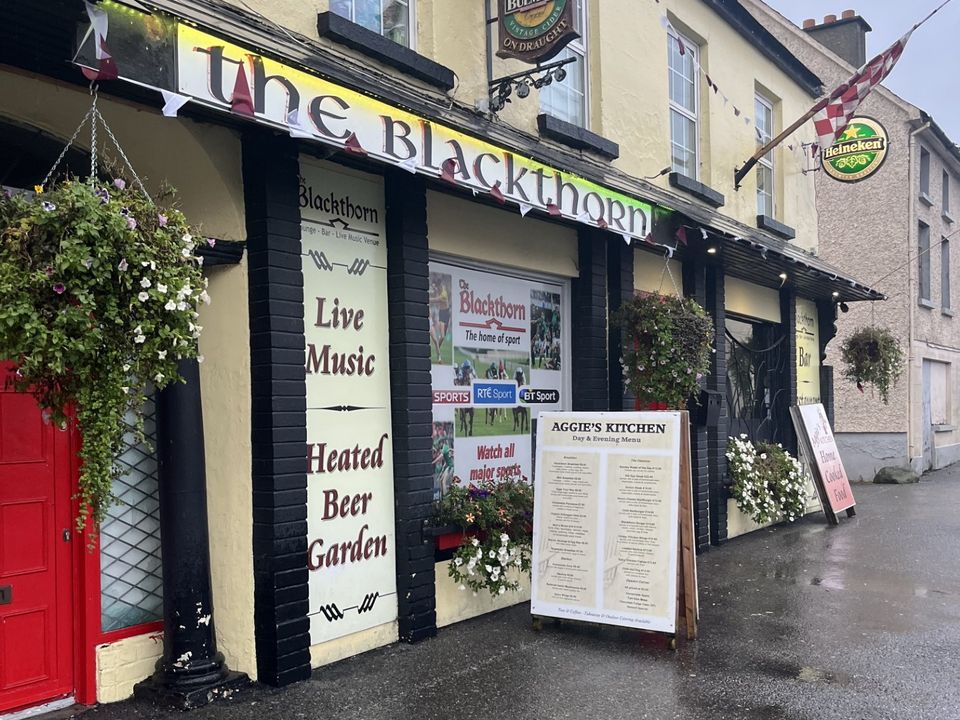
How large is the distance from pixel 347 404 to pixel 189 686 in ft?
6.22

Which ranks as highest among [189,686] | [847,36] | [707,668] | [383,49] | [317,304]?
[847,36]

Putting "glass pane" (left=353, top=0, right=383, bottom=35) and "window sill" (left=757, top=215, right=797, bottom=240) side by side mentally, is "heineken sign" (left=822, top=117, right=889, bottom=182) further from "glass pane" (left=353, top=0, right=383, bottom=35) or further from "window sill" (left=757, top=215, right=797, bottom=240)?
"glass pane" (left=353, top=0, right=383, bottom=35)

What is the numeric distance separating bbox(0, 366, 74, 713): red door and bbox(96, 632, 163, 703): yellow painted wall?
166 mm

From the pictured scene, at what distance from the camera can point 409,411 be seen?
18.8 ft

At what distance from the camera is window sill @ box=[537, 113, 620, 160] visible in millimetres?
7203

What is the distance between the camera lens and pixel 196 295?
142 inches

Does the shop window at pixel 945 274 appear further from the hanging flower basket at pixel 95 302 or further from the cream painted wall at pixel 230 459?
the hanging flower basket at pixel 95 302

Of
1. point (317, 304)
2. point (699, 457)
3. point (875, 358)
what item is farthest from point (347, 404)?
point (875, 358)

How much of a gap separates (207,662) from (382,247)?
2.85m

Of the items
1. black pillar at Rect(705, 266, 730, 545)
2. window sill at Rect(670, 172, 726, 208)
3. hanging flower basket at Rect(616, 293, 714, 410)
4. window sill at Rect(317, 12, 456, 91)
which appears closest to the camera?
window sill at Rect(317, 12, 456, 91)

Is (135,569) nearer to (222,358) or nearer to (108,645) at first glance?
(108,645)

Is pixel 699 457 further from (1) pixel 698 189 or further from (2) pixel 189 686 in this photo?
(2) pixel 189 686

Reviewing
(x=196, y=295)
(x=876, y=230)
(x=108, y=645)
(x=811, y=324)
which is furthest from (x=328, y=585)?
(x=876, y=230)

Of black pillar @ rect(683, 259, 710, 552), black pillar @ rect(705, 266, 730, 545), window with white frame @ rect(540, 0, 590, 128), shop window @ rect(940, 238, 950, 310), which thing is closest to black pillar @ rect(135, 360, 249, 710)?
window with white frame @ rect(540, 0, 590, 128)
